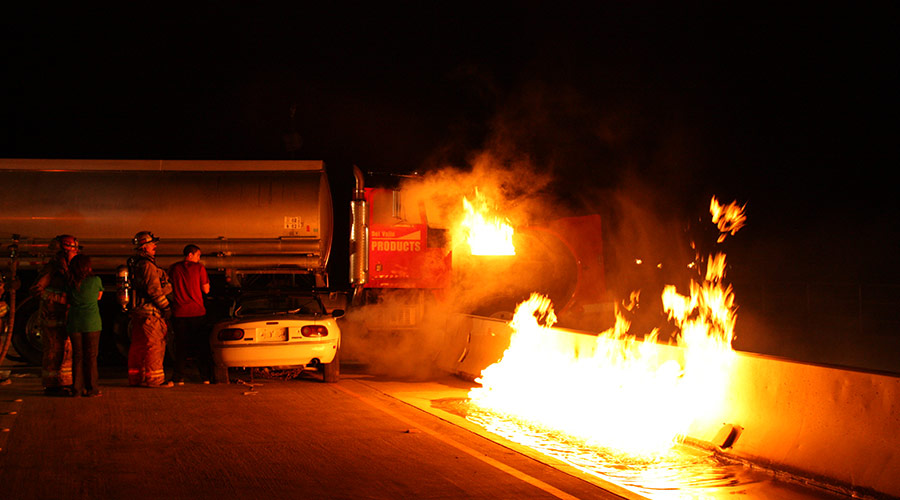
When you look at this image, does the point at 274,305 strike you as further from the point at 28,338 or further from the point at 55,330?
the point at 28,338

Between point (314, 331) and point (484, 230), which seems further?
point (484, 230)

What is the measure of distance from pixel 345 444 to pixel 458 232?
8574 mm

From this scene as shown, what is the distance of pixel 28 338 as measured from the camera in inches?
516

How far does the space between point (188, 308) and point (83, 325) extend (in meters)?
1.80

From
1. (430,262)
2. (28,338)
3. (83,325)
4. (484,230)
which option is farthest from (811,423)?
(28,338)

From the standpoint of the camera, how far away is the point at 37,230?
523 inches

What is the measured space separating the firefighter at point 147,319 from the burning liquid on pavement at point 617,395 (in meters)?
4.21

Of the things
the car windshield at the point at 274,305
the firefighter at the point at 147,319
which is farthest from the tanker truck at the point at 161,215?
the firefighter at the point at 147,319

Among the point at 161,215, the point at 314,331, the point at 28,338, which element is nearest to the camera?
the point at 314,331

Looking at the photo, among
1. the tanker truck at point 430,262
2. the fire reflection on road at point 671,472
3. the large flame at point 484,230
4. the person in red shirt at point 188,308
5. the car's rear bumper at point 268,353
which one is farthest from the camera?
the large flame at point 484,230

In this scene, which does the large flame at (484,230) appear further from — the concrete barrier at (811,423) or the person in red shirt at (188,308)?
the concrete barrier at (811,423)

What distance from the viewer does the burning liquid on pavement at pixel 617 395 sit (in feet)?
23.0

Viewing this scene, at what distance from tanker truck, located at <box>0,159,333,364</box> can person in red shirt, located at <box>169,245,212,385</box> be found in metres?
2.20

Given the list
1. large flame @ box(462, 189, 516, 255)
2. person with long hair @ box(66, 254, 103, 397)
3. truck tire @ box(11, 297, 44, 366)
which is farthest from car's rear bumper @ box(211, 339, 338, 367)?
large flame @ box(462, 189, 516, 255)
